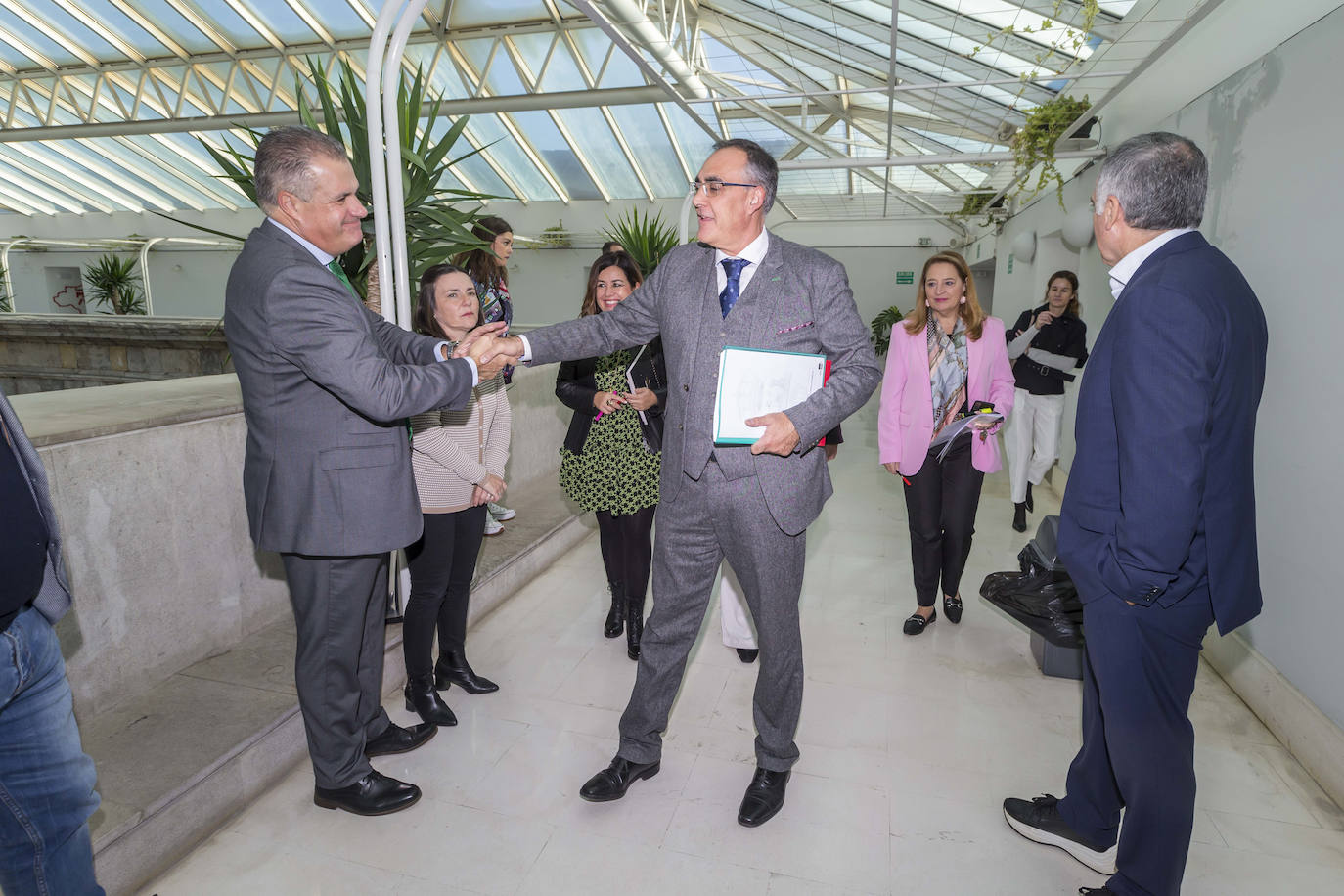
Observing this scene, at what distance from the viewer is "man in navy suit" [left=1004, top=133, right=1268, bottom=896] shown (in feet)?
4.65

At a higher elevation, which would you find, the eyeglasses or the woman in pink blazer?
the eyeglasses

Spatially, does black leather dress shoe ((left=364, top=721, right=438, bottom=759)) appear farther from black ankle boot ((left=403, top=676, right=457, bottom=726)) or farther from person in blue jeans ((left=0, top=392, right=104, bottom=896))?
person in blue jeans ((left=0, top=392, right=104, bottom=896))

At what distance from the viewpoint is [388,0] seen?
237 cm

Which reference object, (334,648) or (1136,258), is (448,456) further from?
(1136,258)

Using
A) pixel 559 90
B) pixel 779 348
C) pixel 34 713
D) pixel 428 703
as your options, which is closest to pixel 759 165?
pixel 779 348

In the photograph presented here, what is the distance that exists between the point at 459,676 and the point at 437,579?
20.0 inches

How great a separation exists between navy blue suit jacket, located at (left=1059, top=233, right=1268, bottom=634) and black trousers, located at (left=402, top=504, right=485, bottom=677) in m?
1.84

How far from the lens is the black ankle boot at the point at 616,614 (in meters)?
3.21

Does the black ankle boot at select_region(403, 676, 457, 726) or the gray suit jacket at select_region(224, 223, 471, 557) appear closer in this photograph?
the gray suit jacket at select_region(224, 223, 471, 557)

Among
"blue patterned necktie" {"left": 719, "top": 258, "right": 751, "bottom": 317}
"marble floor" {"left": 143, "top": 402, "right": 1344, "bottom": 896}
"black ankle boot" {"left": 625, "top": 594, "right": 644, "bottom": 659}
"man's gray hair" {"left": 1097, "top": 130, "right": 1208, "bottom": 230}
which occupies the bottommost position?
"marble floor" {"left": 143, "top": 402, "right": 1344, "bottom": 896}

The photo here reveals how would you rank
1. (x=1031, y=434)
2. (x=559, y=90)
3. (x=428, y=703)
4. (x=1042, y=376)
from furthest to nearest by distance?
(x=559, y=90) < (x=1031, y=434) < (x=1042, y=376) < (x=428, y=703)

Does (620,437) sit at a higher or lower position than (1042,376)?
lower

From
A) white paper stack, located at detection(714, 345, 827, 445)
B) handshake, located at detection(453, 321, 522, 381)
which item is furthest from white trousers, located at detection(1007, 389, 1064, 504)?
handshake, located at detection(453, 321, 522, 381)

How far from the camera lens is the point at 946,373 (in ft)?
10.4
